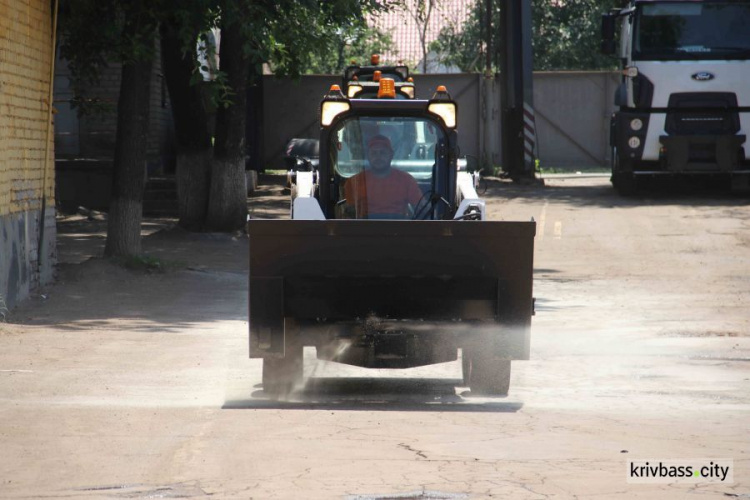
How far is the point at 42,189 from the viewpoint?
14289 millimetres

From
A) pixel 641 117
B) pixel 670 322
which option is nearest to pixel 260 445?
pixel 670 322

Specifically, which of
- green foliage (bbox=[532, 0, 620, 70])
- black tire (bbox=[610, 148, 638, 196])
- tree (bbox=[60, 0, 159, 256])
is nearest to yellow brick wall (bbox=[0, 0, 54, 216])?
tree (bbox=[60, 0, 159, 256])

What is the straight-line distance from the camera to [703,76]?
74.2ft

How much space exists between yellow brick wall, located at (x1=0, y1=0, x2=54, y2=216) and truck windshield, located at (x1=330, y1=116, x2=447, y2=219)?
179 inches

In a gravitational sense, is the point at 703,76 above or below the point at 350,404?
above

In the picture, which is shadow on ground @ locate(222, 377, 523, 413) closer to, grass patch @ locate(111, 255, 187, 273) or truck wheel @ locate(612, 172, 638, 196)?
grass patch @ locate(111, 255, 187, 273)

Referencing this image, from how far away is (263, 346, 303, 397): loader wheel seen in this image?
8.53 meters

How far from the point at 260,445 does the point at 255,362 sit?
11.6ft

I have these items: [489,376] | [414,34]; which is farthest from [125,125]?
[414,34]

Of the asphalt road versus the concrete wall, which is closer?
the asphalt road

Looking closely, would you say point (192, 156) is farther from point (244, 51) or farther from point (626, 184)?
point (626, 184)

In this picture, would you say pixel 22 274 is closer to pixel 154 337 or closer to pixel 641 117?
pixel 154 337

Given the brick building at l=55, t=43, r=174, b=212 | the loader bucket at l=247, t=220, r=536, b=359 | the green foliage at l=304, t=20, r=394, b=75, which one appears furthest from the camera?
the green foliage at l=304, t=20, r=394, b=75

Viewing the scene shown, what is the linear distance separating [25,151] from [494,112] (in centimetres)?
2004
